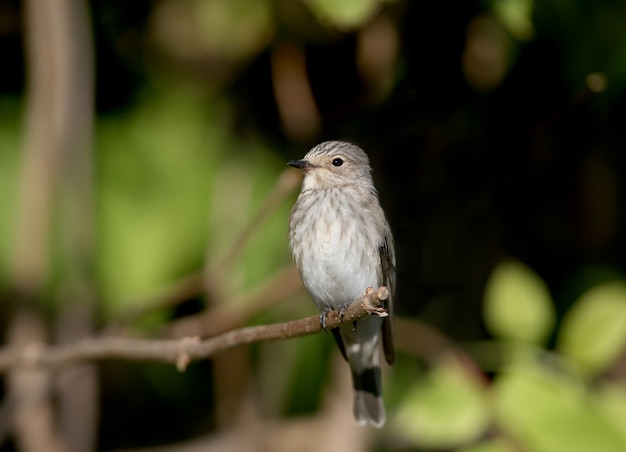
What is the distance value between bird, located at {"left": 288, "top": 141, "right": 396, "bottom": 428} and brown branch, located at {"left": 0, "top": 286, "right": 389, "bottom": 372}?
2.41 feet

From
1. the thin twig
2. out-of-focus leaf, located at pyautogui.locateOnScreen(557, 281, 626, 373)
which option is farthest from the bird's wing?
out-of-focus leaf, located at pyautogui.locateOnScreen(557, 281, 626, 373)

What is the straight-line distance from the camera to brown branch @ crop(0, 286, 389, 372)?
8.09 ft

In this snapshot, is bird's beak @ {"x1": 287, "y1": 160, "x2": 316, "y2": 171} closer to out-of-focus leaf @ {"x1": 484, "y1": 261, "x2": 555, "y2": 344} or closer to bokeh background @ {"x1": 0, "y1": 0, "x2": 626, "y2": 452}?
bokeh background @ {"x1": 0, "y1": 0, "x2": 626, "y2": 452}

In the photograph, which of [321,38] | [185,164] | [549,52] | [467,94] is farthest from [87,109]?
[549,52]

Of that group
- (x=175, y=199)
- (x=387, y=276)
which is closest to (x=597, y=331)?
(x=387, y=276)

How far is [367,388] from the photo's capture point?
414 cm

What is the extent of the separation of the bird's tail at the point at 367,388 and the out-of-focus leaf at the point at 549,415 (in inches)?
26.4

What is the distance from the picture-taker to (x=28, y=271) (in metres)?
4.29

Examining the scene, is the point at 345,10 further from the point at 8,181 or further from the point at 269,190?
the point at 8,181

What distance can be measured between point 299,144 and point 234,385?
1.22 metres

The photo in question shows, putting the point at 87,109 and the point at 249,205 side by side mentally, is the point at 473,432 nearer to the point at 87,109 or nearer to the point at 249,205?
the point at 249,205

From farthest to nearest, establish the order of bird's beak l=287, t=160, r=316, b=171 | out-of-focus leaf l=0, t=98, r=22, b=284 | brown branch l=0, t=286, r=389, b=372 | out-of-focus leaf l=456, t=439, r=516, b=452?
1. out-of-focus leaf l=0, t=98, r=22, b=284
2. bird's beak l=287, t=160, r=316, b=171
3. out-of-focus leaf l=456, t=439, r=516, b=452
4. brown branch l=0, t=286, r=389, b=372

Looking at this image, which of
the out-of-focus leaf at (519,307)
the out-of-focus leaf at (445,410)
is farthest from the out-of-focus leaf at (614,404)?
the out-of-focus leaf at (445,410)

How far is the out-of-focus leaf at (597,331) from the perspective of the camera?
11.8 ft
